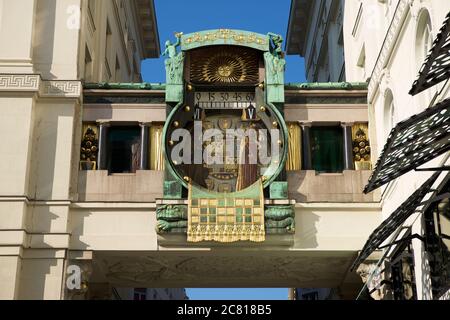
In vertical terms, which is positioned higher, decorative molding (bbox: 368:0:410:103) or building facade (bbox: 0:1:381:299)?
decorative molding (bbox: 368:0:410:103)

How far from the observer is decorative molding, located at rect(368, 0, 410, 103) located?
2303cm

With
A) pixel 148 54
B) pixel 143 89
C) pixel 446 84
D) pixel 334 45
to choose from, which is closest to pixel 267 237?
pixel 143 89

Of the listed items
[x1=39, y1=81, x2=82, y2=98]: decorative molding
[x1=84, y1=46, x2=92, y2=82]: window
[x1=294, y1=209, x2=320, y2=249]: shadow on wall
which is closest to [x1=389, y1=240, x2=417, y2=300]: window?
[x1=294, y1=209, x2=320, y2=249]: shadow on wall

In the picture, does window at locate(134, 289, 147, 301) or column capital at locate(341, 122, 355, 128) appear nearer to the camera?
column capital at locate(341, 122, 355, 128)

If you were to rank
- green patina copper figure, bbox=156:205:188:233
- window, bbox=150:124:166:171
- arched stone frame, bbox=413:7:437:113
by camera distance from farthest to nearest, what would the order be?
1. window, bbox=150:124:166:171
2. green patina copper figure, bbox=156:205:188:233
3. arched stone frame, bbox=413:7:437:113

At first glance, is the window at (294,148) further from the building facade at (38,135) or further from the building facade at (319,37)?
the building facade at (319,37)

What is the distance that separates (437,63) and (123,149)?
14814 millimetres

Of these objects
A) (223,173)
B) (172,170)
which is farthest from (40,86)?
(223,173)

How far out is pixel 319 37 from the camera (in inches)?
1652

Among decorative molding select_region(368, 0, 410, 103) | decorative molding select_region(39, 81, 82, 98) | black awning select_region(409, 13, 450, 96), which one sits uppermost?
decorative molding select_region(368, 0, 410, 103)

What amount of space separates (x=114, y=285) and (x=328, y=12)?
1609 centimetres

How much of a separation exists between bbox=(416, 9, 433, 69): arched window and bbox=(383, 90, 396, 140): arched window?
3.13 meters

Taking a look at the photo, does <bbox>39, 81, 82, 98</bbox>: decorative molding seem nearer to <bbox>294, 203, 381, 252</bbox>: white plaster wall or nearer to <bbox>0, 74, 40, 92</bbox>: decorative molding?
<bbox>0, 74, 40, 92</bbox>: decorative molding

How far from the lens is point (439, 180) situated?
1948cm
